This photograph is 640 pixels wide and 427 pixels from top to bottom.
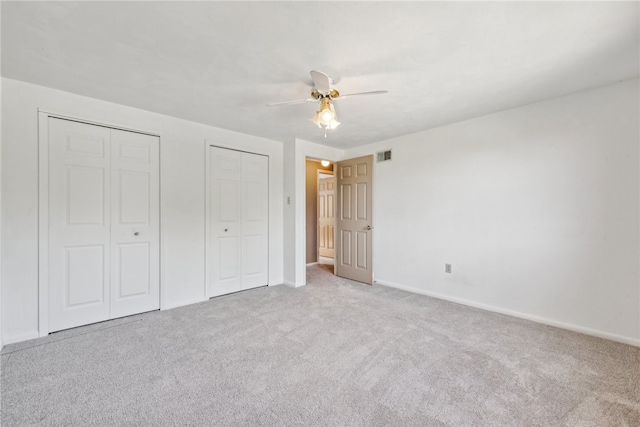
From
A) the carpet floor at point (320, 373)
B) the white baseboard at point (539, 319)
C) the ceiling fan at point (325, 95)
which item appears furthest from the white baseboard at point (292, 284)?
the ceiling fan at point (325, 95)

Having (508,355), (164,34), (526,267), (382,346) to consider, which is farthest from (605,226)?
(164,34)

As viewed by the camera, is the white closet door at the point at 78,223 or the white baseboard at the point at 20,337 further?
the white closet door at the point at 78,223

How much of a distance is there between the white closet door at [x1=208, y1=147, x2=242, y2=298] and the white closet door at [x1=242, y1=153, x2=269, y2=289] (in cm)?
9

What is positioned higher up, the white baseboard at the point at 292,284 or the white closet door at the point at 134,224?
the white closet door at the point at 134,224

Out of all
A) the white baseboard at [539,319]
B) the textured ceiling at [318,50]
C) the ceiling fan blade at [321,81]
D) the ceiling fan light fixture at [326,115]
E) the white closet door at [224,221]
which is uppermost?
the textured ceiling at [318,50]

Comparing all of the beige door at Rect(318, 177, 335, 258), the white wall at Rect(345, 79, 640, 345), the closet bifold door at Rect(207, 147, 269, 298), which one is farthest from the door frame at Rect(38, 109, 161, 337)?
the beige door at Rect(318, 177, 335, 258)

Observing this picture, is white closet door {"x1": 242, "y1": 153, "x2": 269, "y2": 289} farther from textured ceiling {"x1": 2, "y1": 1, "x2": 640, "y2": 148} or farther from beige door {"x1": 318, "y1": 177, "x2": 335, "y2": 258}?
beige door {"x1": 318, "y1": 177, "x2": 335, "y2": 258}

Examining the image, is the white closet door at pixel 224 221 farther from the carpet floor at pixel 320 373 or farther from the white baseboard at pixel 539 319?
the white baseboard at pixel 539 319

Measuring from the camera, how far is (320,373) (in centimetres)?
187

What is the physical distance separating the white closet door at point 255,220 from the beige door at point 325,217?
7.60 feet

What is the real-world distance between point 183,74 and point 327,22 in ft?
4.33

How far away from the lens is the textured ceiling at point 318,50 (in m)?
1.50

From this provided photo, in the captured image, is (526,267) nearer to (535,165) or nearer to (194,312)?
(535,165)

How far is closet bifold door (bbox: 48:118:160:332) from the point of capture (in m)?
2.50
